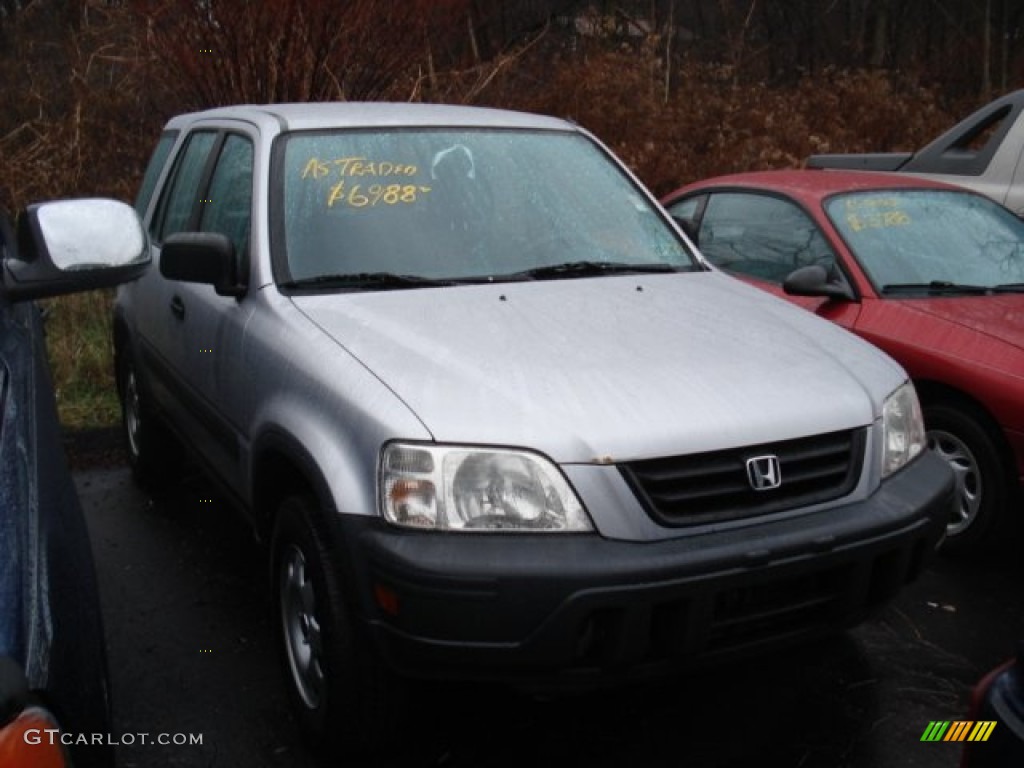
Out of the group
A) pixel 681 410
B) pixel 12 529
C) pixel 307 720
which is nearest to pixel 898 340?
pixel 681 410

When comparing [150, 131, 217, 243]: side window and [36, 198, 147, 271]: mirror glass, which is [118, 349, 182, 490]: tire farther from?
[36, 198, 147, 271]: mirror glass

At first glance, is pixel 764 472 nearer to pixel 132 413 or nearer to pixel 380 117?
pixel 380 117

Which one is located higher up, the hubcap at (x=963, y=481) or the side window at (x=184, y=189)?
the side window at (x=184, y=189)

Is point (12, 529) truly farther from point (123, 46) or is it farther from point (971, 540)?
point (123, 46)

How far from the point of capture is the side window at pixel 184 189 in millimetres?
4570

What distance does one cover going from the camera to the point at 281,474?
324 cm

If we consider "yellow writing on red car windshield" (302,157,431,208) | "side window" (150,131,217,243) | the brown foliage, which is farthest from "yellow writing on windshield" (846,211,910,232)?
the brown foliage

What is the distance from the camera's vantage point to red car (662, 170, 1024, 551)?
435 cm

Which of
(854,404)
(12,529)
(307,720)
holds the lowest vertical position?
(307,720)

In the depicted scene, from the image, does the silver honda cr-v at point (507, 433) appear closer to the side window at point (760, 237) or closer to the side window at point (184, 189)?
A: the side window at point (184, 189)

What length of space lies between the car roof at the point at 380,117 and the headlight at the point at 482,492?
182 centimetres

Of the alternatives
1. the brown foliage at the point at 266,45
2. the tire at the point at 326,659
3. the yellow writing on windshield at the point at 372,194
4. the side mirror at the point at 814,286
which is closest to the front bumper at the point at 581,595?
the tire at the point at 326,659

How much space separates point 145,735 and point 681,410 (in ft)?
6.28

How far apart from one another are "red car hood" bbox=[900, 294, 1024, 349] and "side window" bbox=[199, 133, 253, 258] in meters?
2.89
